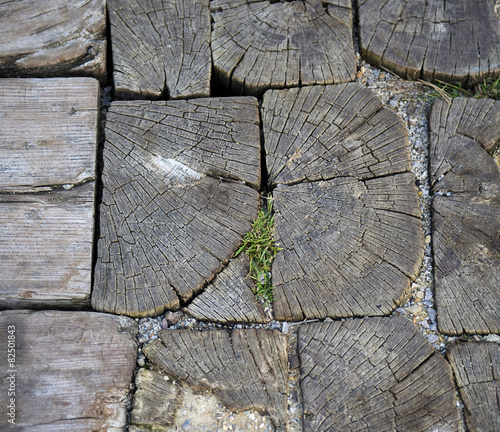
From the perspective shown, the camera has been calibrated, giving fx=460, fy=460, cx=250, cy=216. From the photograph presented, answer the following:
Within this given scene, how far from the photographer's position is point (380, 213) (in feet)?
7.52

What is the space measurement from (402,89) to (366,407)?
1.73 meters

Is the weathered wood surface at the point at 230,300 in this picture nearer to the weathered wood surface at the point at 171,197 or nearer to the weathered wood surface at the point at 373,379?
the weathered wood surface at the point at 171,197

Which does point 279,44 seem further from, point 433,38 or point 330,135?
point 433,38

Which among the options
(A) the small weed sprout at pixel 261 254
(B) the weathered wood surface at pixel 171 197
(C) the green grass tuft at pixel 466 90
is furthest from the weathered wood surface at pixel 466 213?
(B) the weathered wood surface at pixel 171 197

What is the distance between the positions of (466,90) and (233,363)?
1.98 metres

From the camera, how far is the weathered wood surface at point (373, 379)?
197cm

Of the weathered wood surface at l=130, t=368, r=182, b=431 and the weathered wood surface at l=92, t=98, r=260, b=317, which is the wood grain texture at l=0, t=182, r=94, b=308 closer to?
the weathered wood surface at l=92, t=98, r=260, b=317

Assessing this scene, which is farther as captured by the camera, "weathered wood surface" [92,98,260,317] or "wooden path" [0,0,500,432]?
"weathered wood surface" [92,98,260,317]

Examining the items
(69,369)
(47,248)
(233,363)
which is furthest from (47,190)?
(233,363)

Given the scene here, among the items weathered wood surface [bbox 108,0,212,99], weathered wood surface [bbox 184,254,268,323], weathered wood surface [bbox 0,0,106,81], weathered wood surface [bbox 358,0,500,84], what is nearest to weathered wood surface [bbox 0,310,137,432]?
weathered wood surface [bbox 184,254,268,323]

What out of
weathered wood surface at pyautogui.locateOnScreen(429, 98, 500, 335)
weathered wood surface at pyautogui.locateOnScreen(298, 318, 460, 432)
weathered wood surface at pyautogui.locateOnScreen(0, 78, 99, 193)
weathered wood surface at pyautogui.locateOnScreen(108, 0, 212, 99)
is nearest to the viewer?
weathered wood surface at pyautogui.locateOnScreen(298, 318, 460, 432)

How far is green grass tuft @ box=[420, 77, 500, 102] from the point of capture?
2578 mm

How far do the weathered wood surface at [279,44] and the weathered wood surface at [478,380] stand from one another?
4.96ft

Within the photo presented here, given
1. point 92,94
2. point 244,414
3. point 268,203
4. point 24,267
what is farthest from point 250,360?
point 92,94
